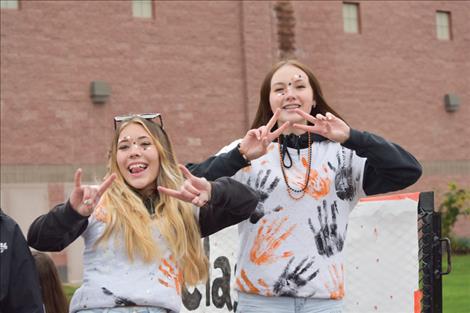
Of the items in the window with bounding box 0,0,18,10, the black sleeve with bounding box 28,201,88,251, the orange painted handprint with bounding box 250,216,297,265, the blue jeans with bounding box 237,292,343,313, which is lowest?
the blue jeans with bounding box 237,292,343,313

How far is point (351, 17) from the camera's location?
2316 cm

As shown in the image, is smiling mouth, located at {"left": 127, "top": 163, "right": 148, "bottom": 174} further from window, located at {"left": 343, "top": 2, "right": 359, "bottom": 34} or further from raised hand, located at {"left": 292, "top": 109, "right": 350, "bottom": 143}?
Answer: window, located at {"left": 343, "top": 2, "right": 359, "bottom": 34}

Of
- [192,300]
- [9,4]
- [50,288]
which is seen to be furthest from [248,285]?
[9,4]

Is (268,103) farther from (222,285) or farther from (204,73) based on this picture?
(204,73)

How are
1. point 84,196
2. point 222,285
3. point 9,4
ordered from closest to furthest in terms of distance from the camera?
1. point 84,196
2. point 222,285
3. point 9,4

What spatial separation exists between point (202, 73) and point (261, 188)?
16.3 m

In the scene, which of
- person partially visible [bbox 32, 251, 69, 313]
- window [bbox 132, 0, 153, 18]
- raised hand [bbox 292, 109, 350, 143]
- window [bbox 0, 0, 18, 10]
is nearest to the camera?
raised hand [bbox 292, 109, 350, 143]

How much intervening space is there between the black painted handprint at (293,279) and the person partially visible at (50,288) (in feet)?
4.30

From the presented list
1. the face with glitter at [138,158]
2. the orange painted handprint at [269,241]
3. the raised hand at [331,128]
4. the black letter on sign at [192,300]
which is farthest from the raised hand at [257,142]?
the black letter on sign at [192,300]

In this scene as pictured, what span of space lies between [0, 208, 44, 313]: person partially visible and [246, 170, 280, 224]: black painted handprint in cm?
102

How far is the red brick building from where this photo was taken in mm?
17781

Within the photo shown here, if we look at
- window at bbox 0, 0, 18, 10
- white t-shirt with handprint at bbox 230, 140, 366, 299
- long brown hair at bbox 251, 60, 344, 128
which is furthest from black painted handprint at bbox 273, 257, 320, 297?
window at bbox 0, 0, 18, 10

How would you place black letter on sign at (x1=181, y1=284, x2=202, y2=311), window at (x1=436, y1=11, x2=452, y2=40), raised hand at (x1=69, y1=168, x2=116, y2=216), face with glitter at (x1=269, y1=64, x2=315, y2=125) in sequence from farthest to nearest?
window at (x1=436, y1=11, x2=452, y2=40) → black letter on sign at (x1=181, y1=284, x2=202, y2=311) → face with glitter at (x1=269, y1=64, x2=315, y2=125) → raised hand at (x1=69, y1=168, x2=116, y2=216)

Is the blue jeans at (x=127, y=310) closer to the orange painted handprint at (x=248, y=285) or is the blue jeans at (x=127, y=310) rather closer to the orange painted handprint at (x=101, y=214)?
the orange painted handprint at (x=101, y=214)
